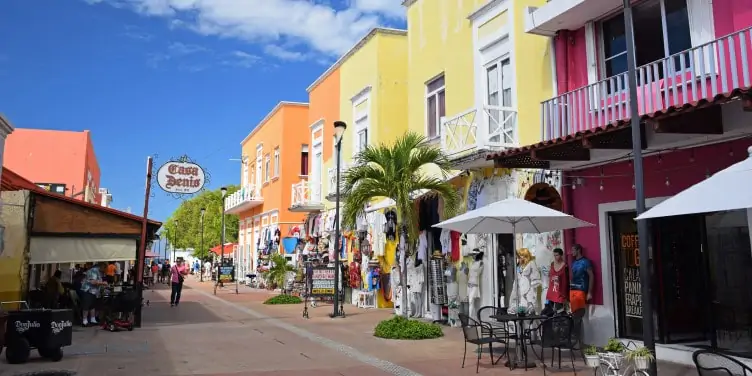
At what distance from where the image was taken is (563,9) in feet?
35.3

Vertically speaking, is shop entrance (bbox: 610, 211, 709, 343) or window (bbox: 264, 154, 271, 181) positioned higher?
window (bbox: 264, 154, 271, 181)

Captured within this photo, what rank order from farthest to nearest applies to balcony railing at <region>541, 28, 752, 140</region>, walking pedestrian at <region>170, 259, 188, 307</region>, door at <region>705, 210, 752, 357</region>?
walking pedestrian at <region>170, 259, 188, 307</region>, door at <region>705, 210, 752, 357</region>, balcony railing at <region>541, 28, 752, 140</region>

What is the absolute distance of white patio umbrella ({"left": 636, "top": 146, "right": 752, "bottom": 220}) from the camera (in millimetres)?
5066

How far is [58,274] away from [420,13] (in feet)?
39.1

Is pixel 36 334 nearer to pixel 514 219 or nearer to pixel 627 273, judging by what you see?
pixel 514 219

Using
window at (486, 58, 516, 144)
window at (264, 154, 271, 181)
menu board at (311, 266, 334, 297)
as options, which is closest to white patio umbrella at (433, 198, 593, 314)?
window at (486, 58, 516, 144)

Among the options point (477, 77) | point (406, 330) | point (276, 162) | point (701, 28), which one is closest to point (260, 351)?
point (406, 330)

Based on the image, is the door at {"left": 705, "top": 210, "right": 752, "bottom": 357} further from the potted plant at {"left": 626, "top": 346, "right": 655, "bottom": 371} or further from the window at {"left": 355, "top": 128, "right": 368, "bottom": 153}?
the window at {"left": 355, "top": 128, "right": 368, "bottom": 153}

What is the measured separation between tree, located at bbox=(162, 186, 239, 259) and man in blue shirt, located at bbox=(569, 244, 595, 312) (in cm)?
5447

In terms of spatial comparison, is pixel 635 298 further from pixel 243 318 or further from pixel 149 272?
pixel 149 272

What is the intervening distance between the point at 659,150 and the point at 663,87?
41.5 inches

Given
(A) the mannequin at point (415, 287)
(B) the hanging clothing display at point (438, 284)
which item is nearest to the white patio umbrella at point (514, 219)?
(B) the hanging clothing display at point (438, 284)

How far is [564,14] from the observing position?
10852mm

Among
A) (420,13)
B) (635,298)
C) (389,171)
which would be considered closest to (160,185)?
(389,171)
